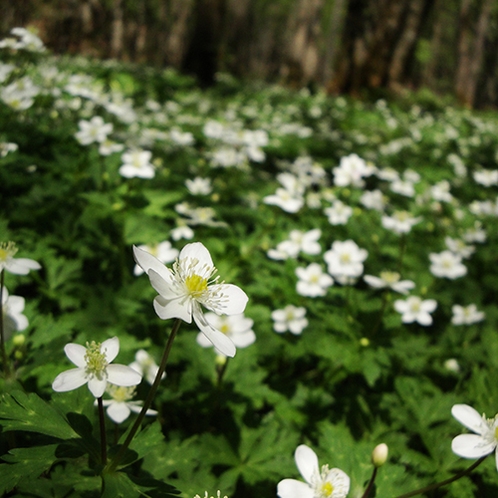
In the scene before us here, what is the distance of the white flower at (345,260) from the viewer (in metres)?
2.56

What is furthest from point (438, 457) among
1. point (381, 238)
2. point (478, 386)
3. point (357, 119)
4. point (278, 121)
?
point (357, 119)

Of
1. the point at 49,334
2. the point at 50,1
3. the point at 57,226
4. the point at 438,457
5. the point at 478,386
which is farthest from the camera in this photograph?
the point at 50,1

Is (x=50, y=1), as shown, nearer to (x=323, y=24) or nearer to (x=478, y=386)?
(x=323, y=24)

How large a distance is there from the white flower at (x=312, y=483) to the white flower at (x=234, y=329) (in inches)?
31.7

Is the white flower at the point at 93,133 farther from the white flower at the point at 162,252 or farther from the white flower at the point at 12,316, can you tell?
the white flower at the point at 12,316

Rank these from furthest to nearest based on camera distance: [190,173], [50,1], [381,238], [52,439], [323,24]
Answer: [323,24] < [50,1] < [190,173] < [381,238] < [52,439]

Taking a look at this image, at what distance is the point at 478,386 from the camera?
1954mm

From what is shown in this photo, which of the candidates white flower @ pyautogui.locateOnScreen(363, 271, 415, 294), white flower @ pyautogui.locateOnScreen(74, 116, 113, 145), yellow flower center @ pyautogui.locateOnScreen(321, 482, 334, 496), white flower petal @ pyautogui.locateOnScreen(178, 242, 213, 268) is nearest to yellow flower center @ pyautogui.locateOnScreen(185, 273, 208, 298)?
white flower petal @ pyautogui.locateOnScreen(178, 242, 213, 268)

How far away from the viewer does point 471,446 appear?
120 cm

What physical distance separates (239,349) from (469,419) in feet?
3.85

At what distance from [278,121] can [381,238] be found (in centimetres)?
375

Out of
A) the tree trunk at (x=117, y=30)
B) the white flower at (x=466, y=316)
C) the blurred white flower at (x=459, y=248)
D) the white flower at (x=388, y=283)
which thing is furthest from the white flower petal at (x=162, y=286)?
the tree trunk at (x=117, y=30)

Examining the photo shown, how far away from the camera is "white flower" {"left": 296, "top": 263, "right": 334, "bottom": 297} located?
A: 8.30 ft

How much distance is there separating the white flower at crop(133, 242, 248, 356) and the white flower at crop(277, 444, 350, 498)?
418 millimetres
